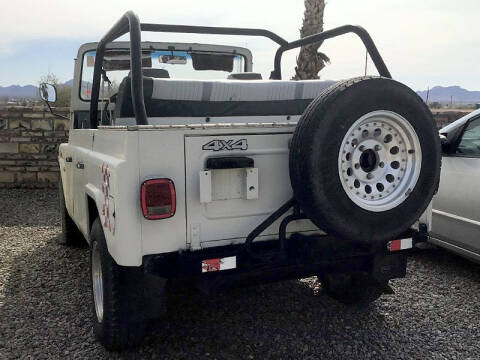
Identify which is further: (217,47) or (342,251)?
(217,47)

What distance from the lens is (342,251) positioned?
262 centimetres

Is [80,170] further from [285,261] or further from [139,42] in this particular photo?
[285,261]

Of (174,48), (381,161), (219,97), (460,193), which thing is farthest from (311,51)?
(381,161)

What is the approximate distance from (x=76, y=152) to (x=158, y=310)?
180cm

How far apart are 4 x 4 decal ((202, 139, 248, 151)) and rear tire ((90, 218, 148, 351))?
2.40 feet

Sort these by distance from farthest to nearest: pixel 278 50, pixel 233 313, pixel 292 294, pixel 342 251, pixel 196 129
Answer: pixel 278 50, pixel 292 294, pixel 233 313, pixel 342 251, pixel 196 129

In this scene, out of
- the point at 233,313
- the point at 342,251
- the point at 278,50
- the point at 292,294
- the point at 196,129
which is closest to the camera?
the point at 196,129

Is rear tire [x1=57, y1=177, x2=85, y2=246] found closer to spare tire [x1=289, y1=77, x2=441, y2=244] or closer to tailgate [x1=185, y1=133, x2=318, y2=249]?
tailgate [x1=185, y1=133, x2=318, y2=249]

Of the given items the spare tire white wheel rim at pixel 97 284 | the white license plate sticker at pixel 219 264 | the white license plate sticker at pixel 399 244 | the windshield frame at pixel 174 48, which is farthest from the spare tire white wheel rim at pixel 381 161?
the windshield frame at pixel 174 48

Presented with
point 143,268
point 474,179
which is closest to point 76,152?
point 143,268

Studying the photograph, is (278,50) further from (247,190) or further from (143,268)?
(143,268)

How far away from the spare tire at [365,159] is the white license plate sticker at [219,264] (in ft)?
1.52

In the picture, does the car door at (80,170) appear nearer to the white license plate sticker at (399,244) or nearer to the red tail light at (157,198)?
the red tail light at (157,198)

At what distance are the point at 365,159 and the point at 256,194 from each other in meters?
0.61
